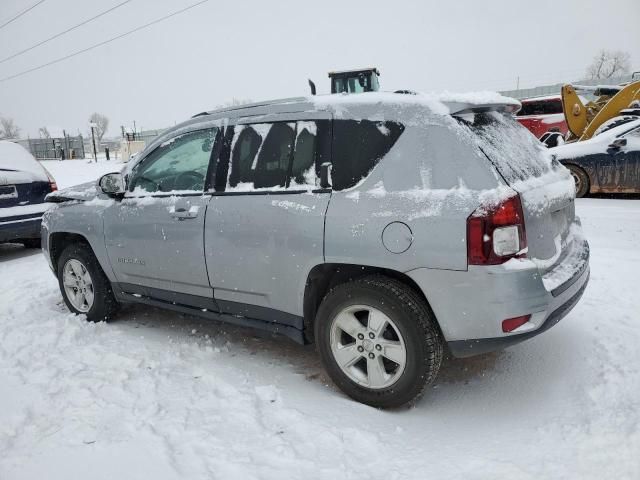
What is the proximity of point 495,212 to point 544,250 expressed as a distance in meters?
0.48

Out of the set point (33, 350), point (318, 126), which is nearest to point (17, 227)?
point (33, 350)

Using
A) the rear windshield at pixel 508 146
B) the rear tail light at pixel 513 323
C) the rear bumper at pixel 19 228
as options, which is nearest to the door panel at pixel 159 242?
the rear windshield at pixel 508 146

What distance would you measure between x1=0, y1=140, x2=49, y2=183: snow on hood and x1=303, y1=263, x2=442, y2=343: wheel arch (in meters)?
5.98

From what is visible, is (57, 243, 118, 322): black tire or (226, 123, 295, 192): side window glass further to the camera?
(57, 243, 118, 322): black tire

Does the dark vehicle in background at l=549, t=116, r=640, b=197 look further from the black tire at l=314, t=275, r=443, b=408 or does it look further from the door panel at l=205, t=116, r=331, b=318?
the black tire at l=314, t=275, r=443, b=408

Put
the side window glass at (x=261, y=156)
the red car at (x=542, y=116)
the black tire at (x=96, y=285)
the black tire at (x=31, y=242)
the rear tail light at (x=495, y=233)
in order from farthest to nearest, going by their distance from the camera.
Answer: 1. the red car at (x=542, y=116)
2. the black tire at (x=31, y=242)
3. the black tire at (x=96, y=285)
4. the side window glass at (x=261, y=156)
5. the rear tail light at (x=495, y=233)

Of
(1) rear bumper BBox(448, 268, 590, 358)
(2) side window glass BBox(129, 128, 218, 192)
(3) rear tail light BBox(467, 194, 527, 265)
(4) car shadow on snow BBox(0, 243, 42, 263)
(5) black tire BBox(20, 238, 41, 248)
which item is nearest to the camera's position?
(3) rear tail light BBox(467, 194, 527, 265)

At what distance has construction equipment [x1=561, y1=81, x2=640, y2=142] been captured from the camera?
12.3 meters

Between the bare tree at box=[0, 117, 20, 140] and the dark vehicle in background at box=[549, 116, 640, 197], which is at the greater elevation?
the bare tree at box=[0, 117, 20, 140]

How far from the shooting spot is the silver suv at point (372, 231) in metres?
2.51

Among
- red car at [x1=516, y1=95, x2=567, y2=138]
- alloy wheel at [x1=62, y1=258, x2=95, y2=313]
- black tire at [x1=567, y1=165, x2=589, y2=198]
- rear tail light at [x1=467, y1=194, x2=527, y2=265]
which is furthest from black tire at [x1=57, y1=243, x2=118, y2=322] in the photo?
red car at [x1=516, y1=95, x2=567, y2=138]

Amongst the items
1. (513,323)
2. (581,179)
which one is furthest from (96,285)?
(581,179)

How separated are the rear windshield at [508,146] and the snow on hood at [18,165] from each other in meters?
6.81

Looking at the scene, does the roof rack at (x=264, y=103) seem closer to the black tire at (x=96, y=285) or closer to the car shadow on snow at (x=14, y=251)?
the black tire at (x=96, y=285)
